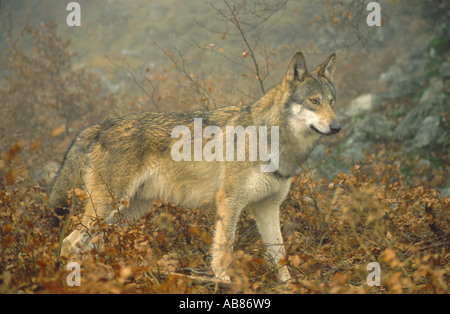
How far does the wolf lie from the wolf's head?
0.01m

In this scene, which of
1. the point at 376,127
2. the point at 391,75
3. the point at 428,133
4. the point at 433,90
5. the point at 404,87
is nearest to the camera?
the point at 428,133

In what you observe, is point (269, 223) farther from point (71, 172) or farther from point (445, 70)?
point (445, 70)

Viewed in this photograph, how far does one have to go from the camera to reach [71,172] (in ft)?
16.5

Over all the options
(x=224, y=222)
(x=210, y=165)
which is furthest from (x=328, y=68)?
(x=224, y=222)

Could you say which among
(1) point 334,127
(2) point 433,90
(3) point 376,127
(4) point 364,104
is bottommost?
(1) point 334,127

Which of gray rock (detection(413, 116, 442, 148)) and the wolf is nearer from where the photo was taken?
the wolf

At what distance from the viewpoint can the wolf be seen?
4582 mm

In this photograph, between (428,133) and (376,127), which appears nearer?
(428,133)

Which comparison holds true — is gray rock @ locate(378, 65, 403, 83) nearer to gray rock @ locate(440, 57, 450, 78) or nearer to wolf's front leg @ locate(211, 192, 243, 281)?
gray rock @ locate(440, 57, 450, 78)

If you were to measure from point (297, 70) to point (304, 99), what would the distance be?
36cm

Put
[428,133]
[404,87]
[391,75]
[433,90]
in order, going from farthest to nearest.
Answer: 1. [391,75]
2. [404,87]
3. [433,90]
4. [428,133]

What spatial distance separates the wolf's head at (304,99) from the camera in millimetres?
4570

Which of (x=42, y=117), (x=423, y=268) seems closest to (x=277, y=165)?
(x=423, y=268)

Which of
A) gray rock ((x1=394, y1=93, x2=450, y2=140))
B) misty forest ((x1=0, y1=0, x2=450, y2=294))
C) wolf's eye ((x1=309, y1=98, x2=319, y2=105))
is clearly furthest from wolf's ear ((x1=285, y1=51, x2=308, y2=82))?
gray rock ((x1=394, y1=93, x2=450, y2=140))
